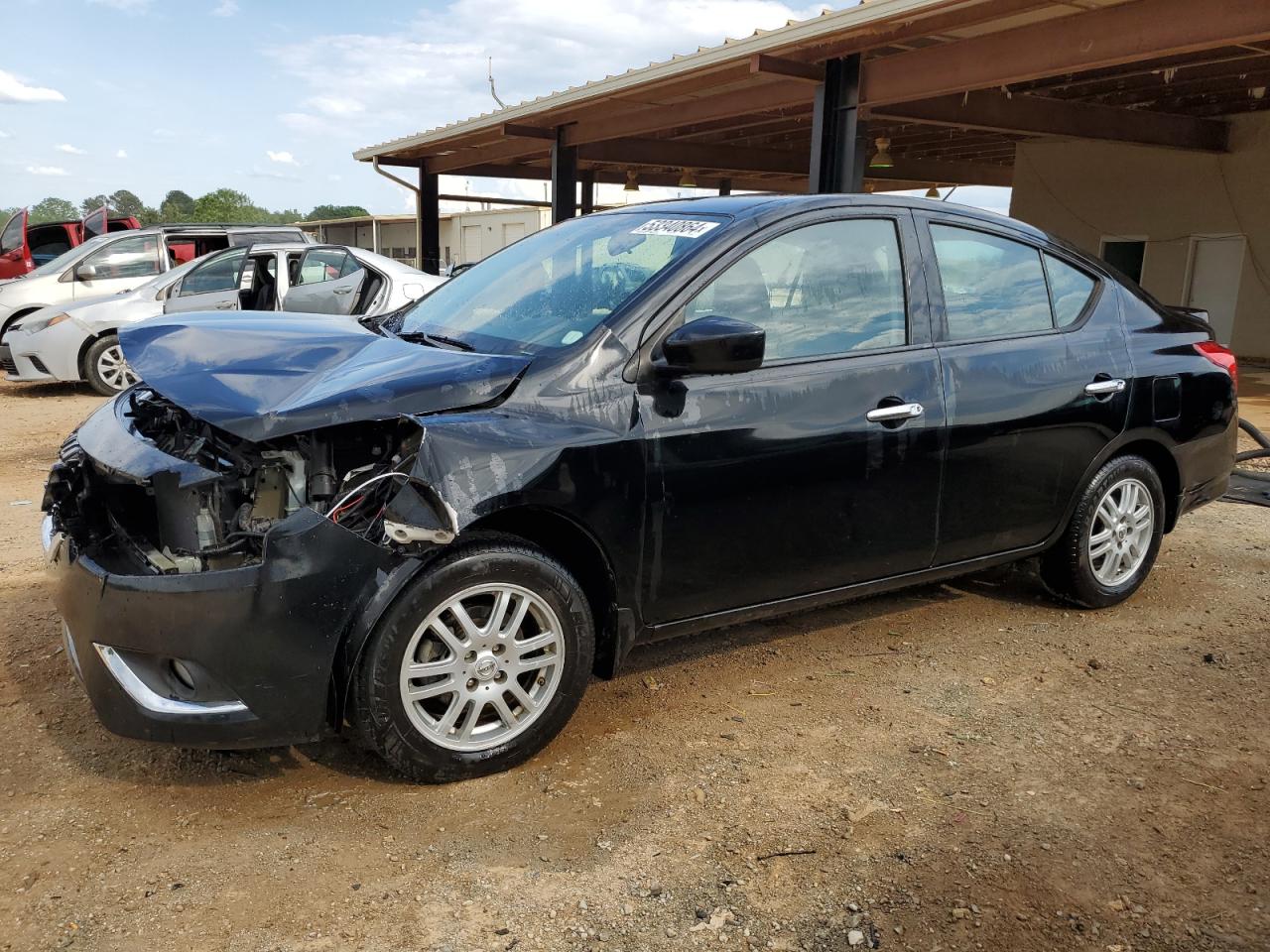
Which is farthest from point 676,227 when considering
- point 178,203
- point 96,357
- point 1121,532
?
point 178,203

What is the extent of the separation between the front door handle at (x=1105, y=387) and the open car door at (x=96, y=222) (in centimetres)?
1427

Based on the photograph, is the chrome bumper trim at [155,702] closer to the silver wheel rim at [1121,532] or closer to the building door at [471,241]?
the silver wheel rim at [1121,532]

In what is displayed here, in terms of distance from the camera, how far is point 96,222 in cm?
1489

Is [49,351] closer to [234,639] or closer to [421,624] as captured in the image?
[234,639]

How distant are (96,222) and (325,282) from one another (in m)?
7.14

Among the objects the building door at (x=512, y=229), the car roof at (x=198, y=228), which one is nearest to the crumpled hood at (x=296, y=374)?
the car roof at (x=198, y=228)

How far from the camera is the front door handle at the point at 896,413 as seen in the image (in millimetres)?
3574

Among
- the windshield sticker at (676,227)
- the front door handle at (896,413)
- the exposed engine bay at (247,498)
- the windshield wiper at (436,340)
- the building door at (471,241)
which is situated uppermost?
the building door at (471,241)

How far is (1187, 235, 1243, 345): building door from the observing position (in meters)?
15.7

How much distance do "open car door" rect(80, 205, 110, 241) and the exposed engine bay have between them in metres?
13.3

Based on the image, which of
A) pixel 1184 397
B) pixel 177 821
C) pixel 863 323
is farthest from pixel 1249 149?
pixel 177 821

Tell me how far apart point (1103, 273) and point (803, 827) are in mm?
2929

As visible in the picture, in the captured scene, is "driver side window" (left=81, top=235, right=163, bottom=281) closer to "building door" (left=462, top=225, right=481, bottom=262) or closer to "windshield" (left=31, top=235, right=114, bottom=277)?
"windshield" (left=31, top=235, right=114, bottom=277)

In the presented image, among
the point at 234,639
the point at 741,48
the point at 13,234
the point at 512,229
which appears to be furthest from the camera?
the point at 512,229
